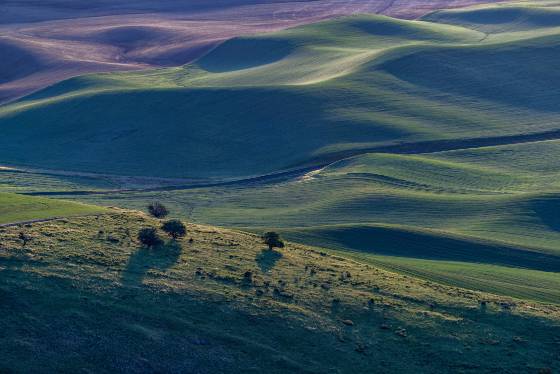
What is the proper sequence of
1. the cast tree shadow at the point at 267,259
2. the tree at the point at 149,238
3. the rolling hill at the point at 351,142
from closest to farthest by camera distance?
the cast tree shadow at the point at 267,259, the tree at the point at 149,238, the rolling hill at the point at 351,142

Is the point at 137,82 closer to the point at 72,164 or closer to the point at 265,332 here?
the point at 72,164

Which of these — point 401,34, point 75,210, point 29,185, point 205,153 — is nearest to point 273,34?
point 401,34

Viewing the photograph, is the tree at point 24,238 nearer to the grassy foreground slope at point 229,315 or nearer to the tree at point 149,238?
the grassy foreground slope at point 229,315

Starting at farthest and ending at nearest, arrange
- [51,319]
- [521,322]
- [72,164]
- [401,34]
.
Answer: [401,34]
[72,164]
[521,322]
[51,319]

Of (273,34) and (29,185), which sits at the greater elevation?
(273,34)

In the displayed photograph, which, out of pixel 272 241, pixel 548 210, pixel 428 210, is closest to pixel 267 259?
pixel 272 241

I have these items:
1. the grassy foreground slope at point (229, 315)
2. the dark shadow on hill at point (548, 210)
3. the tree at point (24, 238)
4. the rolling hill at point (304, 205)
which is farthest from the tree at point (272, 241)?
the dark shadow on hill at point (548, 210)

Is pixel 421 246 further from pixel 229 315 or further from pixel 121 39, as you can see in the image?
pixel 121 39
